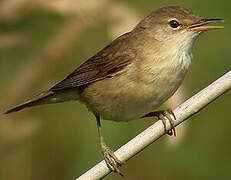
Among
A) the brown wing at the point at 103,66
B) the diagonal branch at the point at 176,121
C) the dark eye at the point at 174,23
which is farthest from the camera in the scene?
the brown wing at the point at 103,66

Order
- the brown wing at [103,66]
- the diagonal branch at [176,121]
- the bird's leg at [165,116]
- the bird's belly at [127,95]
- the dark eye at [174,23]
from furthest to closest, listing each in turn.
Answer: the brown wing at [103,66] → the dark eye at [174,23] → the bird's belly at [127,95] → the bird's leg at [165,116] → the diagonal branch at [176,121]

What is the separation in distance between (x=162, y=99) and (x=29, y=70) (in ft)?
3.13

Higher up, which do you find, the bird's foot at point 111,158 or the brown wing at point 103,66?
the brown wing at point 103,66

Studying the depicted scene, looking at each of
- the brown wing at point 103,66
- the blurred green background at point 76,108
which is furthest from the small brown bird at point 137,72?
the blurred green background at point 76,108

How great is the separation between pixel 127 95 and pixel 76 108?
125 centimetres

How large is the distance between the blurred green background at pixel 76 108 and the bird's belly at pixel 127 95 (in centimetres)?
23

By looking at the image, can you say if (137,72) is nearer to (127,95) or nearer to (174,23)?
(127,95)

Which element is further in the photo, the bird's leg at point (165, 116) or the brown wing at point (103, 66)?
the brown wing at point (103, 66)

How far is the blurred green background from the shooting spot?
4090mm

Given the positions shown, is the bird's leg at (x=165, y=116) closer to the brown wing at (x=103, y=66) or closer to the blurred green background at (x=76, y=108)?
the blurred green background at (x=76, y=108)

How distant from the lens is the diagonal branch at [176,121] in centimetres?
311

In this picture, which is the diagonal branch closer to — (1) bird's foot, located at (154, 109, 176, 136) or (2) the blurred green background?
(1) bird's foot, located at (154, 109, 176, 136)

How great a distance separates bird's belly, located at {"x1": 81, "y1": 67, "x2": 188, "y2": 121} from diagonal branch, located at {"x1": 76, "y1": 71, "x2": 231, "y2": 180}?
63 centimetres

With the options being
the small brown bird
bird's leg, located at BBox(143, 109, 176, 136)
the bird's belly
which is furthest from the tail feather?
bird's leg, located at BBox(143, 109, 176, 136)
